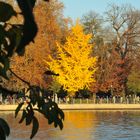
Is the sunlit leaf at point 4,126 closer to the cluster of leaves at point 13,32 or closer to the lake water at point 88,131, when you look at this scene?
the cluster of leaves at point 13,32

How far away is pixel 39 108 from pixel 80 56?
1698 inches

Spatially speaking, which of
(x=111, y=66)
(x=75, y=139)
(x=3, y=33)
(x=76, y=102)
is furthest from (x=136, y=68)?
(x=3, y=33)

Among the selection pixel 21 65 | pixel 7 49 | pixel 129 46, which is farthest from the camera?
pixel 129 46

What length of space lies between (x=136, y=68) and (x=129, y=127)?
23203 mm

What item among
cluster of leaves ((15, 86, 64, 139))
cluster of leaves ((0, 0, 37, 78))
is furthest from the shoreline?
cluster of leaves ((0, 0, 37, 78))

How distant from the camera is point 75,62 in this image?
45.8 metres

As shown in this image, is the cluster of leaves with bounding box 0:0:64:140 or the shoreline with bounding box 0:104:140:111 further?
the shoreline with bounding box 0:104:140:111

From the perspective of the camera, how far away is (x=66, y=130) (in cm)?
2525

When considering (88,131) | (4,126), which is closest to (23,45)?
(4,126)

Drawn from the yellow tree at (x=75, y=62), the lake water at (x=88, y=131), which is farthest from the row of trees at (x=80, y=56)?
the lake water at (x=88, y=131)

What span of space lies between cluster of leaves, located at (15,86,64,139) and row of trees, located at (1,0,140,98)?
3847cm

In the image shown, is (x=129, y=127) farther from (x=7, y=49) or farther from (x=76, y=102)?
(x=7, y=49)

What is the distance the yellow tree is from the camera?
45.5m

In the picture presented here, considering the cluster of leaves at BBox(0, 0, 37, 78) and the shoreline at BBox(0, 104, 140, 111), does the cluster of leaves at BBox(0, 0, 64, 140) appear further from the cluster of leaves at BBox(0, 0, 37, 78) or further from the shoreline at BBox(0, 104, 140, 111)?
the shoreline at BBox(0, 104, 140, 111)
